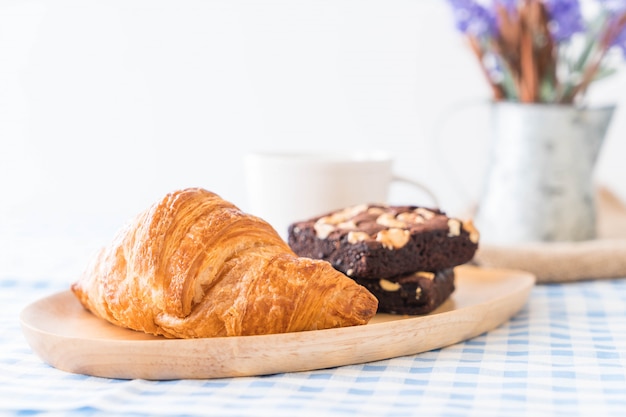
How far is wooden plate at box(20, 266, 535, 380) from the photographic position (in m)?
0.94

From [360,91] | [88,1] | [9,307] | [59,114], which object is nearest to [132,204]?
[59,114]

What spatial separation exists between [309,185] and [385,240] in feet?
1.24

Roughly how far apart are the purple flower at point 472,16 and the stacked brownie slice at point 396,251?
Answer: 1.96ft

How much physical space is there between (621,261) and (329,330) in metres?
0.88

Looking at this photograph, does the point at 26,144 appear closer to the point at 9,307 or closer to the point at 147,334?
the point at 9,307

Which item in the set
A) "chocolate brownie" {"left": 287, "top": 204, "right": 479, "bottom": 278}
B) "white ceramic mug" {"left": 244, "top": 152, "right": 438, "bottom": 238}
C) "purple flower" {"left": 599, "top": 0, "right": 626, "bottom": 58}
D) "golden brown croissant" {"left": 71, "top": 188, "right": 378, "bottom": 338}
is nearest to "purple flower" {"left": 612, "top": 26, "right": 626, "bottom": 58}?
"purple flower" {"left": 599, "top": 0, "right": 626, "bottom": 58}

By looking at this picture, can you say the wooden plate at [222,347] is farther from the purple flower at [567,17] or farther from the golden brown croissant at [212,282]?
the purple flower at [567,17]

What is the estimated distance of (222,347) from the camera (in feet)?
3.09

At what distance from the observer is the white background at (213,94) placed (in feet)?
9.43

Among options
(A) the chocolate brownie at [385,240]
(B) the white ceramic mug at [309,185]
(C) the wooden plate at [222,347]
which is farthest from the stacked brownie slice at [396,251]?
(B) the white ceramic mug at [309,185]

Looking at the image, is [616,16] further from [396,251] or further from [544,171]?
[396,251]

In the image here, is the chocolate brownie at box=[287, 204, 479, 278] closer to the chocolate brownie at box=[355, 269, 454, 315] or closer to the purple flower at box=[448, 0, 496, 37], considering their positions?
the chocolate brownie at box=[355, 269, 454, 315]

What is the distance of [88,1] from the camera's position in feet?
9.41

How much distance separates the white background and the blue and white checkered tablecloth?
185 centimetres
